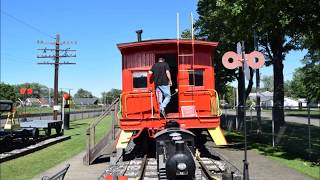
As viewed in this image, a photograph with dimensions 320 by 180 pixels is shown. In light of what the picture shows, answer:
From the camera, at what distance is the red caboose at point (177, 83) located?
1455cm

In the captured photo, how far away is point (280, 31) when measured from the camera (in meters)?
17.6

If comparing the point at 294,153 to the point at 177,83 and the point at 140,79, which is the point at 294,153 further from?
the point at 140,79

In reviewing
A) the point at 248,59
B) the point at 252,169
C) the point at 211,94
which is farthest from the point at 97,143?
the point at 248,59

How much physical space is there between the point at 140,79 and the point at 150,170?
3.70 metres

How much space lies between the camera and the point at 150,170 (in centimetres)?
1235

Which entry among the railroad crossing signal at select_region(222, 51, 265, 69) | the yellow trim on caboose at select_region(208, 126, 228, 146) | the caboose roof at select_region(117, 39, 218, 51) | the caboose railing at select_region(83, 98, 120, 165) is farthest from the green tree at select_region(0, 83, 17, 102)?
the railroad crossing signal at select_region(222, 51, 265, 69)

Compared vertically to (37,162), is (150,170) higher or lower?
higher

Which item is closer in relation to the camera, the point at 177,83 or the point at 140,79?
the point at 140,79

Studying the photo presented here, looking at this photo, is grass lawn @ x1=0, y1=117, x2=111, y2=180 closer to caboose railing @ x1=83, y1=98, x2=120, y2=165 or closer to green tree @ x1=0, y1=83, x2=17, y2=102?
caboose railing @ x1=83, y1=98, x2=120, y2=165

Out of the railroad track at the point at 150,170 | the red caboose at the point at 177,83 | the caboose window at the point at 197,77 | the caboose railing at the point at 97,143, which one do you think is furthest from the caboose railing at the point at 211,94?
the caboose railing at the point at 97,143

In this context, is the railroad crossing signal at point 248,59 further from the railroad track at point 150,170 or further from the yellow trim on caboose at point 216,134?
the yellow trim on caboose at point 216,134

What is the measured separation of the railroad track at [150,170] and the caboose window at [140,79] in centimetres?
236

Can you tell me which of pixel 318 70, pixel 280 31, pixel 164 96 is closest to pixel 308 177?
pixel 164 96

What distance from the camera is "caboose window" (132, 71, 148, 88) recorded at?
15.1 m
